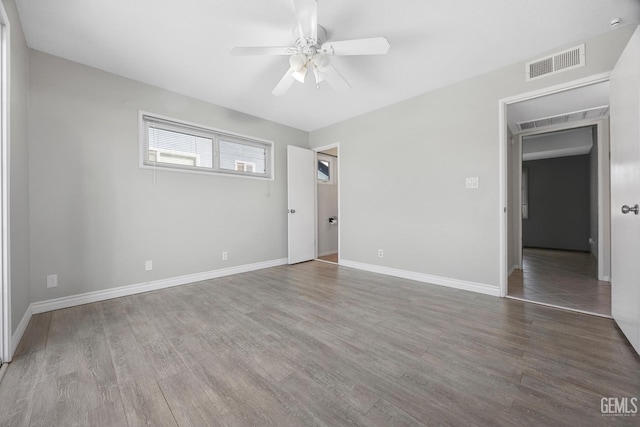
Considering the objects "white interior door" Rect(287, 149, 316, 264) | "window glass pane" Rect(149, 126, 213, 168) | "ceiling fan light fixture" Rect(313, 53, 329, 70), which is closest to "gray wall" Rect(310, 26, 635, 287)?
"white interior door" Rect(287, 149, 316, 264)

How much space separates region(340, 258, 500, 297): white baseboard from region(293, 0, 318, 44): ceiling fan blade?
2933 mm

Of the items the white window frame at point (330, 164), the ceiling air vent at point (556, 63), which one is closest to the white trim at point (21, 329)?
the white window frame at point (330, 164)

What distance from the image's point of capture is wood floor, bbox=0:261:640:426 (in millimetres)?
1142

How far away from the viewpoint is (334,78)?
7.82 ft

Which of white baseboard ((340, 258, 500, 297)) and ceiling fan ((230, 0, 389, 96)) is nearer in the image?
ceiling fan ((230, 0, 389, 96))

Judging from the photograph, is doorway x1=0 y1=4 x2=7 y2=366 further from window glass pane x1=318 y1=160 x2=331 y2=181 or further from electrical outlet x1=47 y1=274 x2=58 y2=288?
window glass pane x1=318 y1=160 x2=331 y2=181

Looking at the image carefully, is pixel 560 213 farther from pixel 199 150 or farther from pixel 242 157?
pixel 199 150

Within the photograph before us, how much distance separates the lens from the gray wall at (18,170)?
1.70 m

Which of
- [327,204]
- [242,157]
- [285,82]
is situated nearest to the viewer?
[285,82]

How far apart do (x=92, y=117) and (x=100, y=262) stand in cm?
154

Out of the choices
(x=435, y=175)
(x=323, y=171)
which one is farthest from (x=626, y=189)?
(x=323, y=171)

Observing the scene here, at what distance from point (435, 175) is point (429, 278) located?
52.9 inches

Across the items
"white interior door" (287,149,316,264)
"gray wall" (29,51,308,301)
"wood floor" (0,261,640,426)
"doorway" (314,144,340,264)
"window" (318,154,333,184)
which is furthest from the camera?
"window" (318,154,333,184)

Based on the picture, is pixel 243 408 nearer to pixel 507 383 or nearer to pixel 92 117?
pixel 507 383
